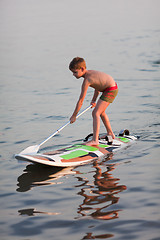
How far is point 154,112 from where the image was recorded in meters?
11.9

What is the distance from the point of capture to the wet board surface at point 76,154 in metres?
7.51

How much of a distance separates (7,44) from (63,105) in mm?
15087

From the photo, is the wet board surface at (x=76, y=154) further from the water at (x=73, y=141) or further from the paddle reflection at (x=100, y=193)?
the paddle reflection at (x=100, y=193)

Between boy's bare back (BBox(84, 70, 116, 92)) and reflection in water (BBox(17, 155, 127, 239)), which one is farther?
boy's bare back (BBox(84, 70, 116, 92))

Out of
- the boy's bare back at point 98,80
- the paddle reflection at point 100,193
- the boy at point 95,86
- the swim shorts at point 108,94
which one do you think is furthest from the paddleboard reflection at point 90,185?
the boy's bare back at point 98,80

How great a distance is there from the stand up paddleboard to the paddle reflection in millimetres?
356

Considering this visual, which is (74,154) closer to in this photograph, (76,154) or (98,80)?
(76,154)

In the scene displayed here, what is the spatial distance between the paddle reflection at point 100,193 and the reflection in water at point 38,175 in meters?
0.46

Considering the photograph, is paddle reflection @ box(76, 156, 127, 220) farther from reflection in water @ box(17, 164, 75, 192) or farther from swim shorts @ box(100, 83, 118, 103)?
swim shorts @ box(100, 83, 118, 103)

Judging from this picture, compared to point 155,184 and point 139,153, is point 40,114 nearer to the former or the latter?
point 139,153

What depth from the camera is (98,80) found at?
836 cm

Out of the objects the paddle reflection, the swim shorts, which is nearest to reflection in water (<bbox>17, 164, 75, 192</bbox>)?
the paddle reflection

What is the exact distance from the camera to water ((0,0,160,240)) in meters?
5.66

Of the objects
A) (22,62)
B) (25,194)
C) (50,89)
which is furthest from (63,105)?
(22,62)
